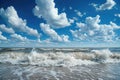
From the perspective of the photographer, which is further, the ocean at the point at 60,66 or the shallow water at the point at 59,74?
the ocean at the point at 60,66

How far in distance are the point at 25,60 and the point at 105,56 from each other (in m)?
8.63

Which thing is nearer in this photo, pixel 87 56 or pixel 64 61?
pixel 64 61

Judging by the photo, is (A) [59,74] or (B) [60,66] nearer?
(A) [59,74]

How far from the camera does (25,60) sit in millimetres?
15195

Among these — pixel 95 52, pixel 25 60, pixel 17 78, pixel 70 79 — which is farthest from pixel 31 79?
pixel 95 52

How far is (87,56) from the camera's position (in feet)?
57.0

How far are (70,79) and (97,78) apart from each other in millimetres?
1495

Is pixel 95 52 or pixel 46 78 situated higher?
pixel 95 52

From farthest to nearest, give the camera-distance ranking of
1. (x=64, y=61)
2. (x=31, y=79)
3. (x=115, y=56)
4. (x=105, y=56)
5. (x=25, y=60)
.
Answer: (x=115, y=56) → (x=105, y=56) → (x=25, y=60) → (x=64, y=61) → (x=31, y=79)

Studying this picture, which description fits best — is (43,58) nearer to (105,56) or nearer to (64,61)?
(64,61)

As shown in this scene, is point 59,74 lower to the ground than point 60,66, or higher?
lower

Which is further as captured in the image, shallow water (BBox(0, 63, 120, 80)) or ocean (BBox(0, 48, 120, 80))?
ocean (BBox(0, 48, 120, 80))

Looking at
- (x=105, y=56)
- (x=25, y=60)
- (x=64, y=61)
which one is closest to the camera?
(x=64, y=61)

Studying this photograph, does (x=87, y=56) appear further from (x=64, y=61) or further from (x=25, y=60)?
(x=25, y=60)
